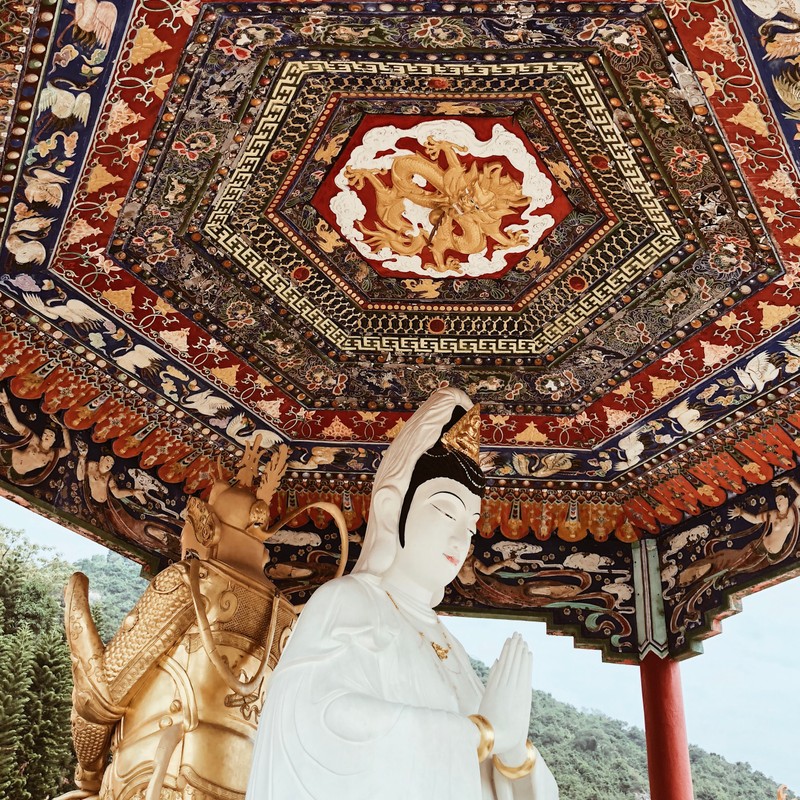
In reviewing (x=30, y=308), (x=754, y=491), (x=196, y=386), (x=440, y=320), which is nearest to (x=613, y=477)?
(x=754, y=491)

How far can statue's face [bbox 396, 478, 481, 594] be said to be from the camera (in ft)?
15.6

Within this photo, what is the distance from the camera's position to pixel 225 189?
5645mm

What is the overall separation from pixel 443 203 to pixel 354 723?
3051 mm

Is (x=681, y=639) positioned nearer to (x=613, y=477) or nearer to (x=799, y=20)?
(x=613, y=477)

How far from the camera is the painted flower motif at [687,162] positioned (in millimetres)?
5188

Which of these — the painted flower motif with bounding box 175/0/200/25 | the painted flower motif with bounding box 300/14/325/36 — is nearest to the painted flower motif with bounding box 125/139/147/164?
the painted flower motif with bounding box 175/0/200/25

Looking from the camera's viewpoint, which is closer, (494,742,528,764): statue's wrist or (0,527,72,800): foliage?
(494,742,528,764): statue's wrist

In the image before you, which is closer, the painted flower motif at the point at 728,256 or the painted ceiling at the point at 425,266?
the painted ceiling at the point at 425,266

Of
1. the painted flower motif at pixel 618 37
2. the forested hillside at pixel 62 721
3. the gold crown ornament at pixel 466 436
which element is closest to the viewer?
the painted flower motif at pixel 618 37

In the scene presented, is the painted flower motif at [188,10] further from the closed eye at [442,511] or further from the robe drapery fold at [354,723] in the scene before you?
the robe drapery fold at [354,723]

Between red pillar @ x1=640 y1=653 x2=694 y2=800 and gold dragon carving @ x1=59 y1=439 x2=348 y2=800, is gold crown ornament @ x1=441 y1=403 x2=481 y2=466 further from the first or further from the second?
red pillar @ x1=640 y1=653 x2=694 y2=800

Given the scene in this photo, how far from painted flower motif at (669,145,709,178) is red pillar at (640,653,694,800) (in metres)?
3.52

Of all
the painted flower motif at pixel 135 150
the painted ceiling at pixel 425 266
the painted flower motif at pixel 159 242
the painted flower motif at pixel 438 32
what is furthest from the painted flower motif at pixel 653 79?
the painted flower motif at pixel 159 242

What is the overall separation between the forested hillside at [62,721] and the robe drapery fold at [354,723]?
4.83m
